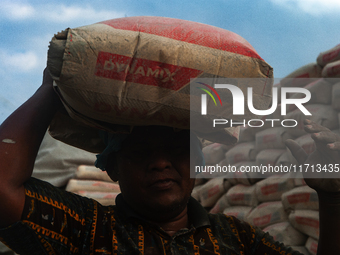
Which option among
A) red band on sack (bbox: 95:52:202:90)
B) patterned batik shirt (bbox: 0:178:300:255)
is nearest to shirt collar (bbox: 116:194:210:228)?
patterned batik shirt (bbox: 0:178:300:255)

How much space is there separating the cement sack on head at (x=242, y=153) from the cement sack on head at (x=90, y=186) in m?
0.95

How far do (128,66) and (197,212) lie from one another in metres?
0.53

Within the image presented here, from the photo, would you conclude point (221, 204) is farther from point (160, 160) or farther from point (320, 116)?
point (160, 160)

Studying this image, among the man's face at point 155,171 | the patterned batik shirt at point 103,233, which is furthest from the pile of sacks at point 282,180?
the man's face at point 155,171

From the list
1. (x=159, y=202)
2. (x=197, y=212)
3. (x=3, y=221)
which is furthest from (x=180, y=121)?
(x=3, y=221)

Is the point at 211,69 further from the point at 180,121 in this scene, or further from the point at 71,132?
the point at 71,132

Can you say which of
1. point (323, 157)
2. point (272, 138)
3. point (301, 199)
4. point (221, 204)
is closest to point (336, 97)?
point (272, 138)

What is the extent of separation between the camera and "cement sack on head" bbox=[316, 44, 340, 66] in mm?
2311

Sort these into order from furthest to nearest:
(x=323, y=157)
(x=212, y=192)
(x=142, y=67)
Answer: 1. (x=212, y=192)
2. (x=323, y=157)
3. (x=142, y=67)

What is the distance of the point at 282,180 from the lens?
224 cm

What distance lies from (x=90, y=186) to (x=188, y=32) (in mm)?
1896

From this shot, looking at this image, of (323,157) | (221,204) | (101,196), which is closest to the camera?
(323,157)

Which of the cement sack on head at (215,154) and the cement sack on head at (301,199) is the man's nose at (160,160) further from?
the cement sack on head at (215,154)

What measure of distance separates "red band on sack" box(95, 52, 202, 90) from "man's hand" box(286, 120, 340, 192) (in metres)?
0.34
